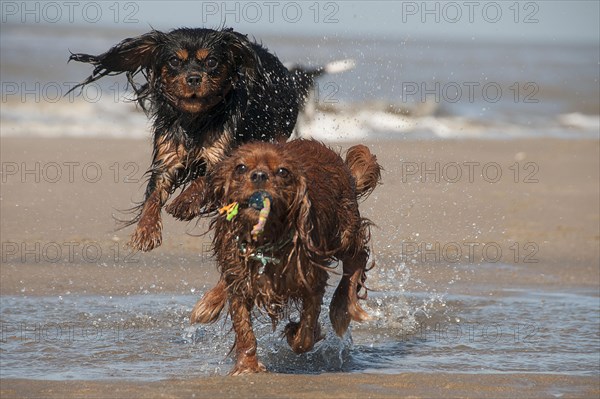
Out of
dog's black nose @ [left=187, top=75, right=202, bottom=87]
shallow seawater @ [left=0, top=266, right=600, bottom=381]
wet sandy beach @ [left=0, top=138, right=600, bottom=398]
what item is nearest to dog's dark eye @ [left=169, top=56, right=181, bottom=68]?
dog's black nose @ [left=187, top=75, right=202, bottom=87]

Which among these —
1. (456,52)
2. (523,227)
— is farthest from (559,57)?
(523,227)

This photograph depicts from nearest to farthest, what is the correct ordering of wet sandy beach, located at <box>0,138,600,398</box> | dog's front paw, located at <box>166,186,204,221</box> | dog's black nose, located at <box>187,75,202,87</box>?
wet sandy beach, located at <box>0,138,600,398</box> < dog's front paw, located at <box>166,186,204,221</box> < dog's black nose, located at <box>187,75,202,87</box>

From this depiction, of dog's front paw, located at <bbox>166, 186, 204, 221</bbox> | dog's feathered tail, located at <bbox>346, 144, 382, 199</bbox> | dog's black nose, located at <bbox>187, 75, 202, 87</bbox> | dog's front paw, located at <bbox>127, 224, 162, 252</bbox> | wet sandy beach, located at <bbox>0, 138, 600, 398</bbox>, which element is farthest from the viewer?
dog's feathered tail, located at <bbox>346, 144, 382, 199</bbox>

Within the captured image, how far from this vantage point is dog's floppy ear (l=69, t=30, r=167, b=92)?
677 cm

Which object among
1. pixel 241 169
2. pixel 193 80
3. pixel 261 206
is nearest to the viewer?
pixel 261 206

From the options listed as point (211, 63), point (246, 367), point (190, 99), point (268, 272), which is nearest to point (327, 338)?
point (246, 367)

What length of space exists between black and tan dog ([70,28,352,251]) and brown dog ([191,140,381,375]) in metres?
0.52

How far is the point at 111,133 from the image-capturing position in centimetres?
1609

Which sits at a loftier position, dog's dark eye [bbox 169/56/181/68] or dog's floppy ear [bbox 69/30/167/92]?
dog's floppy ear [bbox 69/30/167/92]

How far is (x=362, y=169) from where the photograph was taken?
6930 mm

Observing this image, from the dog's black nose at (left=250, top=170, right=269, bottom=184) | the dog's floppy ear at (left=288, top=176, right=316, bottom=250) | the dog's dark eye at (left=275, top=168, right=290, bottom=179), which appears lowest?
the dog's floppy ear at (left=288, top=176, right=316, bottom=250)

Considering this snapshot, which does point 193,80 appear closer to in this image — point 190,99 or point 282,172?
point 190,99

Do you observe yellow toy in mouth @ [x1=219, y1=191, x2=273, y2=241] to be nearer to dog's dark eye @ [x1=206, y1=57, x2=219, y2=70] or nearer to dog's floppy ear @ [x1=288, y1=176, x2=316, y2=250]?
dog's floppy ear @ [x1=288, y1=176, x2=316, y2=250]

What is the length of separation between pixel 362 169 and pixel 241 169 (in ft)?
4.61
